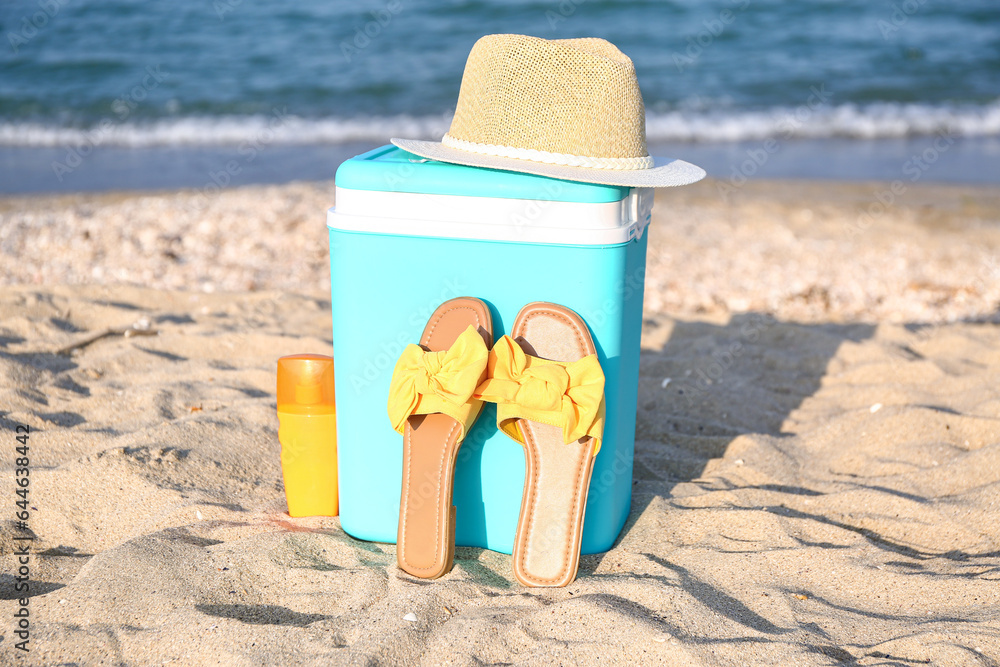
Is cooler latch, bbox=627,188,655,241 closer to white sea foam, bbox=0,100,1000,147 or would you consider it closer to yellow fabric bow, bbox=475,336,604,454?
yellow fabric bow, bbox=475,336,604,454

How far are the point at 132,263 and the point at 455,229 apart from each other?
11.2ft

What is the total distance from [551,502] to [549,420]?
0.75 ft

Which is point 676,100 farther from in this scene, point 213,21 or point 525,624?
point 525,624

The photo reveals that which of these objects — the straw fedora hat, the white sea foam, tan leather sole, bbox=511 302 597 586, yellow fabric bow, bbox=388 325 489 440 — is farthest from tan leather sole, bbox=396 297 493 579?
the white sea foam

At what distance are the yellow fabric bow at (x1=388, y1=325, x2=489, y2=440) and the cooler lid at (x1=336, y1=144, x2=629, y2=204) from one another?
0.33m

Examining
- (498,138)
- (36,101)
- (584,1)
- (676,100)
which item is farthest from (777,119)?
(36,101)

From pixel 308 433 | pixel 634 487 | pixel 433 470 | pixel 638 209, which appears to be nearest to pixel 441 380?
pixel 433 470

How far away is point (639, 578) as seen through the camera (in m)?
1.94

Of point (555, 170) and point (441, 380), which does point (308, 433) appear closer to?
point (441, 380)

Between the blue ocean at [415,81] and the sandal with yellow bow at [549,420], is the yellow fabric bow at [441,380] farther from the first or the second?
the blue ocean at [415,81]

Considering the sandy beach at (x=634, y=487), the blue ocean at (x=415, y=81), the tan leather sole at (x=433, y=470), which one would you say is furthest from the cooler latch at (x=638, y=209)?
the blue ocean at (x=415, y=81)

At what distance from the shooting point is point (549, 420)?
182 cm

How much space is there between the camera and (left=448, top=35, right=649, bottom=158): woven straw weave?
6.17ft

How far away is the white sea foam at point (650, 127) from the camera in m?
8.98
